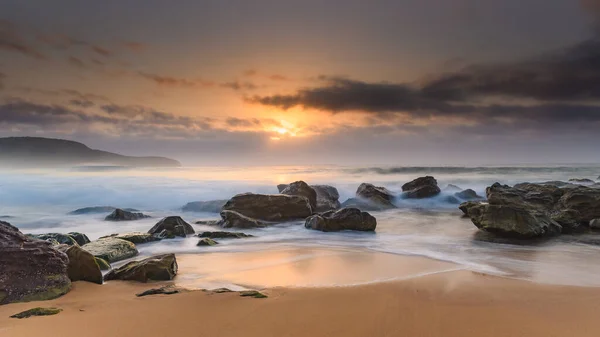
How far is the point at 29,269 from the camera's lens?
A: 190 inches

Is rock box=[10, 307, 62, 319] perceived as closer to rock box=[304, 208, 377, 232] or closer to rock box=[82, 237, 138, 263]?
rock box=[82, 237, 138, 263]

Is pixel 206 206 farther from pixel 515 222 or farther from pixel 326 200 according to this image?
pixel 515 222

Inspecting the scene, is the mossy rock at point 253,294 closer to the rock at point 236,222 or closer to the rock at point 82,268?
the rock at point 82,268

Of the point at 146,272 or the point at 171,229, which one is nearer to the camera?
the point at 146,272

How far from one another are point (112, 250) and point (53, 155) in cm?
8499

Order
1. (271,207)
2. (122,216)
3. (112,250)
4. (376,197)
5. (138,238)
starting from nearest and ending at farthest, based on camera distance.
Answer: (112,250) < (138,238) < (271,207) < (122,216) < (376,197)

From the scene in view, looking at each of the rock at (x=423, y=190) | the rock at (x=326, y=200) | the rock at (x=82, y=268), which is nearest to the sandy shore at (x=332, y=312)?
the rock at (x=82, y=268)

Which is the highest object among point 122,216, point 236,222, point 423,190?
point 423,190

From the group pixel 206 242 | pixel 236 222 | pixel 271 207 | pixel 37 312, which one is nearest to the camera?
pixel 37 312

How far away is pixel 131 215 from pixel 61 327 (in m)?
12.8

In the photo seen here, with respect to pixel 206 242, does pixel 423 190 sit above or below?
above

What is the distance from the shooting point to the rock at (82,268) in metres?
5.42

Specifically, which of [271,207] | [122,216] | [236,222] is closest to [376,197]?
[271,207]

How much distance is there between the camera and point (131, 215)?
607 inches
